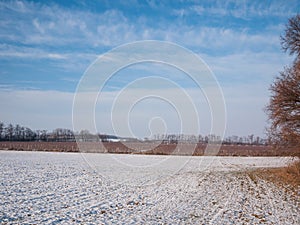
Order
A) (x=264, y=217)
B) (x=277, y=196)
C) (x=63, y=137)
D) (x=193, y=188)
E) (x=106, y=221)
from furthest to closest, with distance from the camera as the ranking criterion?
(x=63, y=137) → (x=193, y=188) → (x=277, y=196) → (x=264, y=217) → (x=106, y=221)

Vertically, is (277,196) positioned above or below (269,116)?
below

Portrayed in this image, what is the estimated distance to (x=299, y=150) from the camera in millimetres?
21953

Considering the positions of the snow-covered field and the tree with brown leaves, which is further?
the tree with brown leaves

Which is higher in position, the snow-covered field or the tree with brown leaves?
the tree with brown leaves

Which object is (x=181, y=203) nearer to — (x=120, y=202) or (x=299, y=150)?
(x=120, y=202)

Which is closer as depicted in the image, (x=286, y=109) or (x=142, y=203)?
(x=142, y=203)

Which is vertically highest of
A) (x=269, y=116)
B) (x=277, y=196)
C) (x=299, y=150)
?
(x=269, y=116)

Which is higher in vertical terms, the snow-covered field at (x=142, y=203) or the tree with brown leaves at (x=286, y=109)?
the tree with brown leaves at (x=286, y=109)

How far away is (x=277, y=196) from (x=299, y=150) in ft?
19.8

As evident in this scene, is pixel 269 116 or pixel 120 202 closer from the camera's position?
pixel 120 202

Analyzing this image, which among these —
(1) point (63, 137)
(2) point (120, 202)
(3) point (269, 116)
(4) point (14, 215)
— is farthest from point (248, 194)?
(1) point (63, 137)

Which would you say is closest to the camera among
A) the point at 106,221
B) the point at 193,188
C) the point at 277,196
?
the point at 106,221

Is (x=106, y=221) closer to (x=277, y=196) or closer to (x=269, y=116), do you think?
(x=277, y=196)

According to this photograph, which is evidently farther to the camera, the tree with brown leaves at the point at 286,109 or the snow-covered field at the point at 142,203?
the tree with brown leaves at the point at 286,109
